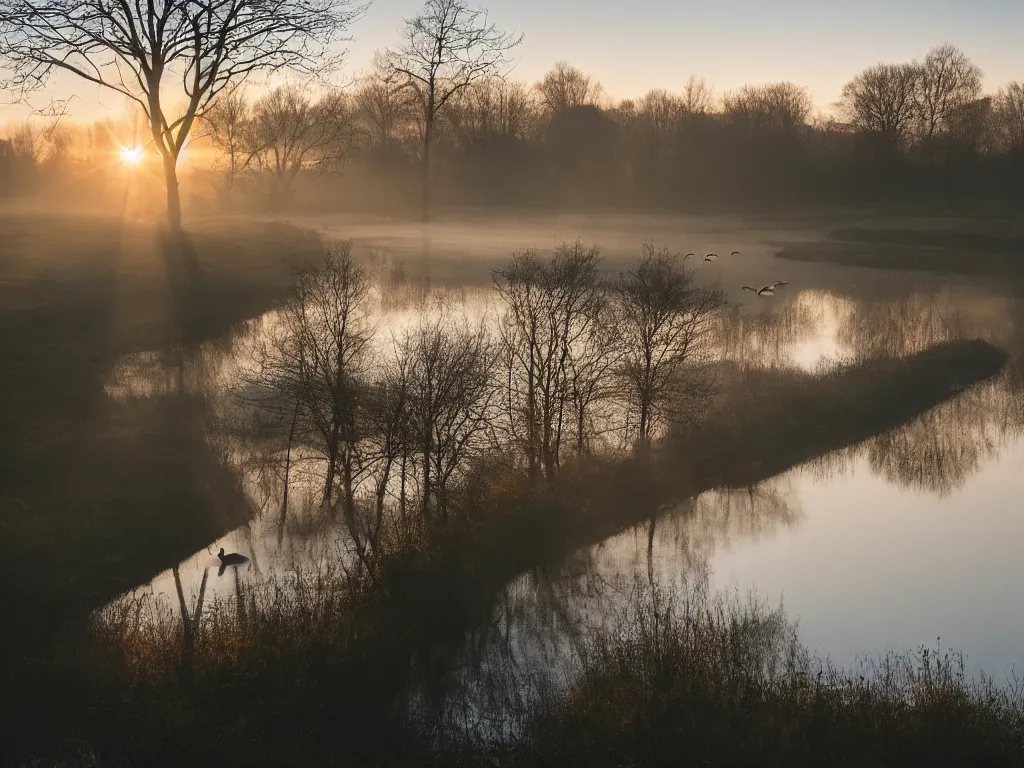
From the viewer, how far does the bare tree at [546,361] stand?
25166mm

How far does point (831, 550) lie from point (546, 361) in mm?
8474

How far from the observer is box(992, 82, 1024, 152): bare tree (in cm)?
7744

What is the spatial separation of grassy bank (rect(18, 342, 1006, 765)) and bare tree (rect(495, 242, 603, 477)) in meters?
1.47

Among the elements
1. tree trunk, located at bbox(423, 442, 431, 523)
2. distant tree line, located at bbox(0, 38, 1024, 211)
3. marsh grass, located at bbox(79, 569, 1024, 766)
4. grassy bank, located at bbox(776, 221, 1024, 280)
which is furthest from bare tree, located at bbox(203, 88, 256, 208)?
marsh grass, located at bbox(79, 569, 1024, 766)

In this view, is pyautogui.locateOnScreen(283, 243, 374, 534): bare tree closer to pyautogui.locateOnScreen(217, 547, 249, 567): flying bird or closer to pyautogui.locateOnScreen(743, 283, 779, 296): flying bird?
pyautogui.locateOnScreen(217, 547, 249, 567): flying bird

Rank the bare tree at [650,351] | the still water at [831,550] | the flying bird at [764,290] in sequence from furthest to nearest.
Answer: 1. the flying bird at [764,290]
2. the bare tree at [650,351]
3. the still water at [831,550]

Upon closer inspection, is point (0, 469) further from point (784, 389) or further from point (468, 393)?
point (784, 389)

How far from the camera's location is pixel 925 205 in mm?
75250

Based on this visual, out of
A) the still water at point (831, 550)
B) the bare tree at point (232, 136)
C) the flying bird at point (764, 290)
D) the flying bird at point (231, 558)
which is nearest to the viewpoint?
the still water at point (831, 550)

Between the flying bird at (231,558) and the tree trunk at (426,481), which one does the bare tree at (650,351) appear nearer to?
the tree trunk at (426,481)

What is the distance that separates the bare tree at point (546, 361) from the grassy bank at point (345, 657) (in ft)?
4.82

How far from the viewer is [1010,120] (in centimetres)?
8231

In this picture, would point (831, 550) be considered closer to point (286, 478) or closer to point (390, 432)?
point (390, 432)

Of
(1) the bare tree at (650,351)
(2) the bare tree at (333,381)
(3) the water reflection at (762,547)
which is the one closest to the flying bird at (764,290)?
(3) the water reflection at (762,547)
